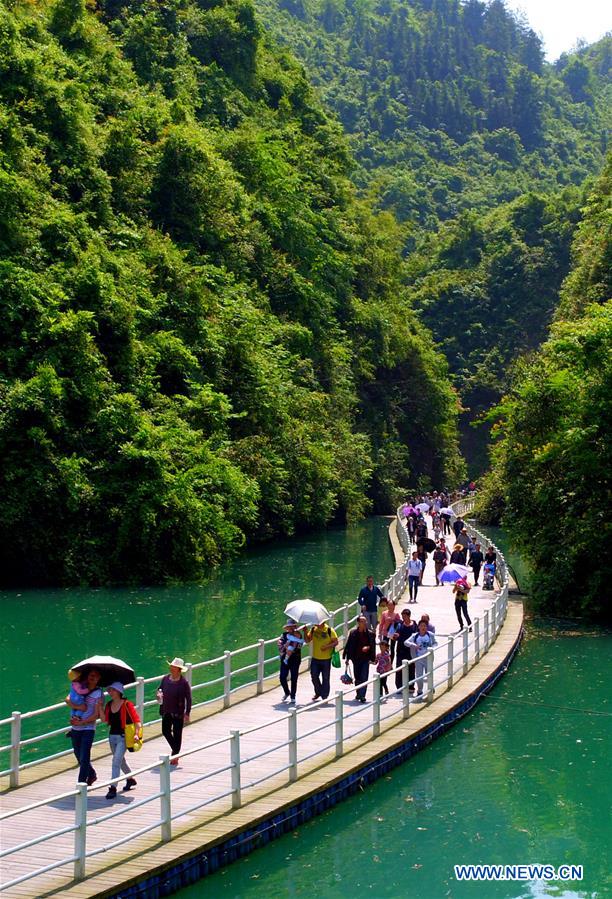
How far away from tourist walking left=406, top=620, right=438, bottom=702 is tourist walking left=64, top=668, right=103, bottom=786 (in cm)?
751

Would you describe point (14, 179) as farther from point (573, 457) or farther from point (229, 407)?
point (573, 457)

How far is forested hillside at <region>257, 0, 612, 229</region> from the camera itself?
151250 millimetres

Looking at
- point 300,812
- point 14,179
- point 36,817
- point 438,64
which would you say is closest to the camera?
point 36,817

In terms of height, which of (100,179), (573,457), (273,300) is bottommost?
(573,457)

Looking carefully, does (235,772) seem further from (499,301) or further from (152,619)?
(499,301)

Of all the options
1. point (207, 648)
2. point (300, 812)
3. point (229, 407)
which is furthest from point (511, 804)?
point (229, 407)

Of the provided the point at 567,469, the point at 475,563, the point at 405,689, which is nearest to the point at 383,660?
the point at 405,689

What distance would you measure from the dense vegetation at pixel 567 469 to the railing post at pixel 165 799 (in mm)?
20062

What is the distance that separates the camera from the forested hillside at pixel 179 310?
130 feet

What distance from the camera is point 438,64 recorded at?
7628 inches

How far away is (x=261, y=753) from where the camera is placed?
45.1 feet

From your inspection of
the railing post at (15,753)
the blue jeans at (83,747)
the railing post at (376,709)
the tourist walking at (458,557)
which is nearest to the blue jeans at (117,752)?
the blue jeans at (83,747)

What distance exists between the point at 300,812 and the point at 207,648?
1339cm

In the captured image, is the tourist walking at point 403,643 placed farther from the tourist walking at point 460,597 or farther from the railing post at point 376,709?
the tourist walking at point 460,597
